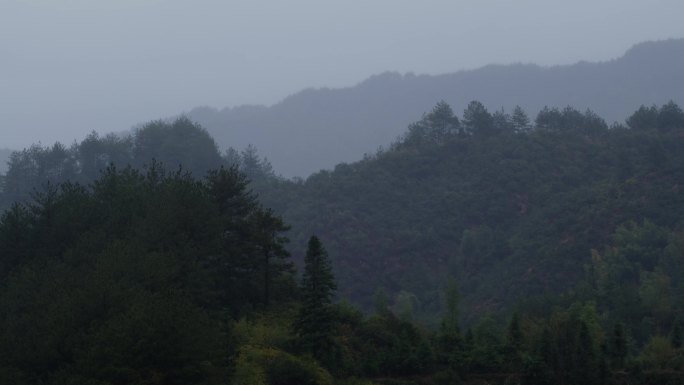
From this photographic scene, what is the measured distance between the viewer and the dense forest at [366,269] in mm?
16906

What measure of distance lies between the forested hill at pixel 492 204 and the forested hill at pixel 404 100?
57.7 m

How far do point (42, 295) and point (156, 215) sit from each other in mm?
4436

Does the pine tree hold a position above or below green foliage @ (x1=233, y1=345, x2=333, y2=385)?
above

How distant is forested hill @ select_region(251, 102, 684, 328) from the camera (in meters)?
39.6

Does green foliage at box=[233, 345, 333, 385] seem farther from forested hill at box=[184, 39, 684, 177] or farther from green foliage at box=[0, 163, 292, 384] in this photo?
forested hill at box=[184, 39, 684, 177]

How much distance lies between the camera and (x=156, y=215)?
22547mm

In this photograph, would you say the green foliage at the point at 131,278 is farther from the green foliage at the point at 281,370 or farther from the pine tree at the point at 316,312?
the pine tree at the point at 316,312

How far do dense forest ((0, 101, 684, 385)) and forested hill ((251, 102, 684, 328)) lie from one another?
0.14 meters

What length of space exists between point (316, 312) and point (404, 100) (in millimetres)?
123103

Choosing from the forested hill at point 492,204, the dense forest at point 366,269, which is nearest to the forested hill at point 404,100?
the forested hill at point 492,204

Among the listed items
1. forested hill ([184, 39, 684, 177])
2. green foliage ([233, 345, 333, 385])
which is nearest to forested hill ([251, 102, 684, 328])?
green foliage ([233, 345, 333, 385])

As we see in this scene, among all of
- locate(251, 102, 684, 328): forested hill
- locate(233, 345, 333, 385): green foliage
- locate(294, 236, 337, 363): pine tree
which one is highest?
locate(251, 102, 684, 328): forested hill

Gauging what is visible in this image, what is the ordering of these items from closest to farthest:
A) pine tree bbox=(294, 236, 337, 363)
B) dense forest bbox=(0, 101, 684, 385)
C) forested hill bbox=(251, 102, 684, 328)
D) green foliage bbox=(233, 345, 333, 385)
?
dense forest bbox=(0, 101, 684, 385) < green foliage bbox=(233, 345, 333, 385) < pine tree bbox=(294, 236, 337, 363) < forested hill bbox=(251, 102, 684, 328)

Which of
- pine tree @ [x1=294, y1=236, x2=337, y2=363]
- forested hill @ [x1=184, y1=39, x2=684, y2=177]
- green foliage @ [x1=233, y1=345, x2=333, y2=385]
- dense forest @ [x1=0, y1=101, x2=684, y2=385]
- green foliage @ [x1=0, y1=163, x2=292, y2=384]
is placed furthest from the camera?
forested hill @ [x1=184, y1=39, x2=684, y2=177]
